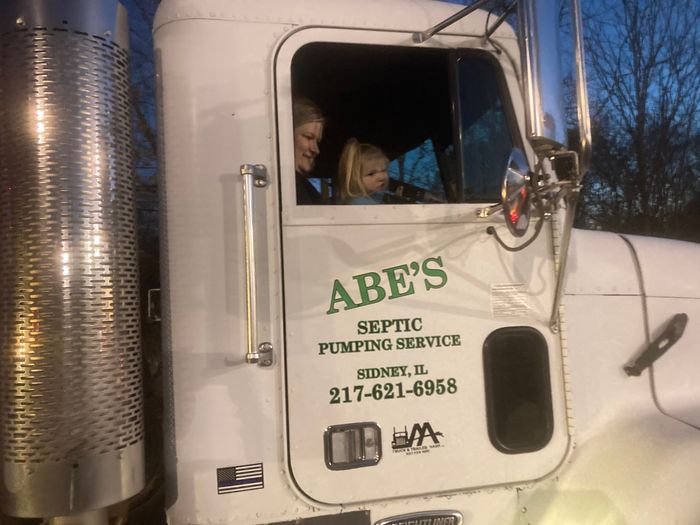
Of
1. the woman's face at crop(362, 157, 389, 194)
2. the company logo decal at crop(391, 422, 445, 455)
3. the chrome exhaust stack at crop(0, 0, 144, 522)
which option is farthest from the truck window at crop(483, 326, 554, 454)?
the chrome exhaust stack at crop(0, 0, 144, 522)

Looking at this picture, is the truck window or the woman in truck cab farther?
the woman in truck cab

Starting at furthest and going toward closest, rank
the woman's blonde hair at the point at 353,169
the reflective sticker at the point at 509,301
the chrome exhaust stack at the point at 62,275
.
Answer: the woman's blonde hair at the point at 353,169, the reflective sticker at the point at 509,301, the chrome exhaust stack at the point at 62,275

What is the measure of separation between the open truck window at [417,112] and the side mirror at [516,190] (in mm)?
359

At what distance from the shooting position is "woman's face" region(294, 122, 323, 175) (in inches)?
85.4

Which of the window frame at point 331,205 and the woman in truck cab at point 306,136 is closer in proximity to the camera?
the window frame at point 331,205

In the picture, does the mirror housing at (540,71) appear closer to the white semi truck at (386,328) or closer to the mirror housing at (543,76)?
the mirror housing at (543,76)

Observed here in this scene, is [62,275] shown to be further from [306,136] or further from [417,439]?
[417,439]

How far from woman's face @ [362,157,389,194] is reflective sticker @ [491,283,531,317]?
63 centimetres

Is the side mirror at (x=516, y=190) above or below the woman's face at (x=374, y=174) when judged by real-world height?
below

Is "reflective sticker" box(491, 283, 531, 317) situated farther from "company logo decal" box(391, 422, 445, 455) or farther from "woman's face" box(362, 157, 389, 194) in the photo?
"woman's face" box(362, 157, 389, 194)

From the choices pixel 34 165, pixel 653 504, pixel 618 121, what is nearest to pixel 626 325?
pixel 653 504

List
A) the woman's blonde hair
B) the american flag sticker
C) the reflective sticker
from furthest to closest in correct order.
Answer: the woman's blonde hair → the reflective sticker → the american flag sticker

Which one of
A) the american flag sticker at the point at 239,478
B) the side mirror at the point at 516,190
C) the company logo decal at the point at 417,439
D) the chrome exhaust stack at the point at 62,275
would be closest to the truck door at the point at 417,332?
the company logo decal at the point at 417,439

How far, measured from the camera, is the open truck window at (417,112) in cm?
214
